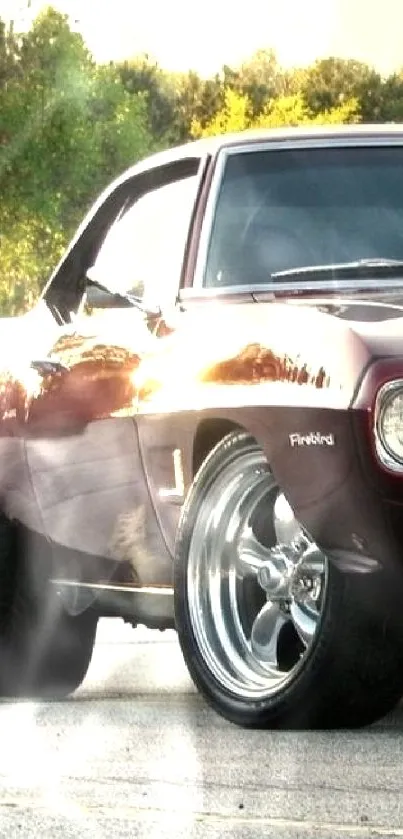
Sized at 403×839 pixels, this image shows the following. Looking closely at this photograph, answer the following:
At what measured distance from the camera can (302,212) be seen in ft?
27.5

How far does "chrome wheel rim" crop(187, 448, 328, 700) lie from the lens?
293 inches

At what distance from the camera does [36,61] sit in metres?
64.9

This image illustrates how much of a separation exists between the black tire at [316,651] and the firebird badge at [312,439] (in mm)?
320

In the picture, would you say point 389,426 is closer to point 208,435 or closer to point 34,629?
point 208,435

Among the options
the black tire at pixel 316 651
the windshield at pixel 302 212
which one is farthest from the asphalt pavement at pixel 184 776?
the windshield at pixel 302 212

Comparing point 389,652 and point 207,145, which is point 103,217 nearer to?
point 207,145

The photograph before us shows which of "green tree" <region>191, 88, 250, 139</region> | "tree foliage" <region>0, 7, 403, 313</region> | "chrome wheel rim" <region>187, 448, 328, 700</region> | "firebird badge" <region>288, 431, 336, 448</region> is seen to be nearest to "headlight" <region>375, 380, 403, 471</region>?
"firebird badge" <region>288, 431, 336, 448</region>

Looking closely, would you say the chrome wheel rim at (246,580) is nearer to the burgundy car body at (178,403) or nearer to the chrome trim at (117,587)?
the burgundy car body at (178,403)

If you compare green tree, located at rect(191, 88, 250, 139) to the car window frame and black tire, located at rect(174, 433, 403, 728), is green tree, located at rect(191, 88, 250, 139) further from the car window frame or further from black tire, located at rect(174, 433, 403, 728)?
black tire, located at rect(174, 433, 403, 728)

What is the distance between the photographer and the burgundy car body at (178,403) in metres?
6.89

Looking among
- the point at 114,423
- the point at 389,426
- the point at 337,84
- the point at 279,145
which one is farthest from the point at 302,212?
the point at 337,84

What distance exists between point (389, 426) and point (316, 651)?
0.63 m

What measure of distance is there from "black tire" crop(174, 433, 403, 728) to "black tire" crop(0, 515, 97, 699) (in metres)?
1.49

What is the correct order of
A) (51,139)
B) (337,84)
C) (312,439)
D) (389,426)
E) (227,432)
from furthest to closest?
(337,84)
(51,139)
(227,432)
(312,439)
(389,426)
